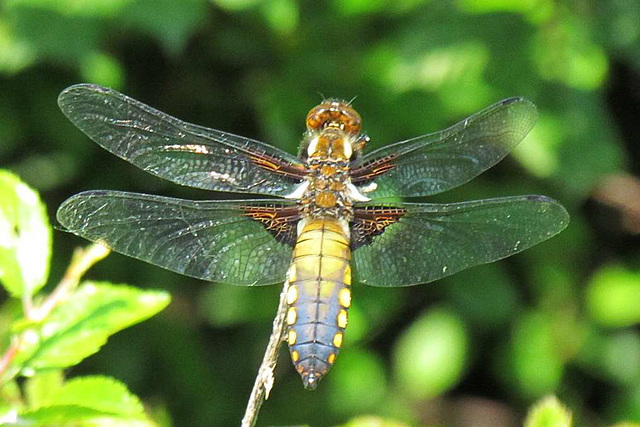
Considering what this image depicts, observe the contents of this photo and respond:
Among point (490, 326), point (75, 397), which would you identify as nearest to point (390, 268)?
point (75, 397)

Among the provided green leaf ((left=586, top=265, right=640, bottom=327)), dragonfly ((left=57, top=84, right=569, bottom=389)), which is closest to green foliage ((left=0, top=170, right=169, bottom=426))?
dragonfly ((left=57, top=84, right=569, bottom=389))

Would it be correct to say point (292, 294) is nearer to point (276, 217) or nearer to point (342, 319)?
point (342, 319)

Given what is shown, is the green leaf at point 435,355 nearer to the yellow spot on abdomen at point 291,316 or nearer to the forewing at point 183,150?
the forewing at point 183,150

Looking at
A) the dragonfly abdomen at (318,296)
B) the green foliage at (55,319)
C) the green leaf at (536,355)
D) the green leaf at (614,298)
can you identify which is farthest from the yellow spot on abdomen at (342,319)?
the green leaf at (614,298)

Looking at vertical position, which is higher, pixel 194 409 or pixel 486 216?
pixel 194 409

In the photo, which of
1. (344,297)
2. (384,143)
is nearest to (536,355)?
(384,143)

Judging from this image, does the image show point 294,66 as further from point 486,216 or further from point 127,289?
point 127,289
